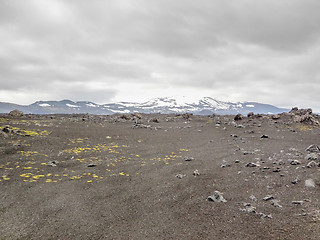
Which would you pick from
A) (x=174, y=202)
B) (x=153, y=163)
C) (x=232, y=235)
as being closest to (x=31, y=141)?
(x=153, y=163)

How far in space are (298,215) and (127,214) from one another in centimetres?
738

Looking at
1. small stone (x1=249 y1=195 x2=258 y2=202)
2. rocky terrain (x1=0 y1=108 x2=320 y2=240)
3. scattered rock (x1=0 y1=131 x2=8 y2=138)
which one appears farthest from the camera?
scattered rock (x1=0 y1=131 x2=8 y2=138)

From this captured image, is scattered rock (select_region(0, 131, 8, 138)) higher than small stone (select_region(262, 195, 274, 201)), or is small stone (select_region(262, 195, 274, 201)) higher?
scattered rock (select_region(0, 131, 8, 138))

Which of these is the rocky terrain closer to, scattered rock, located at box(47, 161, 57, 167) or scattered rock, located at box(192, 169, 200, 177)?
scattered rock, located at box(192, 169, 200, 177)

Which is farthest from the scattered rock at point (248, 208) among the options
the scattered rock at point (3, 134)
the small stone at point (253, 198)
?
the scattered rock at point (3, 134)

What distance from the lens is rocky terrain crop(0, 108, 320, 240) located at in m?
8.10

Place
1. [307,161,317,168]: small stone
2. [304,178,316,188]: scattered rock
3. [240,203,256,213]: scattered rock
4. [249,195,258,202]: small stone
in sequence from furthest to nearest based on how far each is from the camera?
[307,161,317,168]: small stone
[304,178,316,188]: scattered rock
[249,195,258,202]: small stone
[240,203,256,213]: scattered rock

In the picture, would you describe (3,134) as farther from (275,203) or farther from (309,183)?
(309,183)

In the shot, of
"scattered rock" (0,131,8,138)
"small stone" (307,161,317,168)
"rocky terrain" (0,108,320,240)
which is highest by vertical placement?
"scattered rock" (0,131,8,138)

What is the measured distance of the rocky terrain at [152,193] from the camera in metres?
8.10

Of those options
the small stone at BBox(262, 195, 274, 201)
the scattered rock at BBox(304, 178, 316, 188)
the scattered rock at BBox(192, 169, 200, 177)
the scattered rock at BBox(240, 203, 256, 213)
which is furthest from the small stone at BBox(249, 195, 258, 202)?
the scattered rock at BBox(192, 169, 200, 177)

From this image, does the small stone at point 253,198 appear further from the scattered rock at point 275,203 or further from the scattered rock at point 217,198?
the scattered rock at point 217,198

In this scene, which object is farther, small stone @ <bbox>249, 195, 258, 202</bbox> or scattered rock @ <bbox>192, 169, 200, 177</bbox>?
scattered rock @ <bbox>192, 169, 200, 177</bbox>

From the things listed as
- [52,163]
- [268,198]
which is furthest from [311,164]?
[52,163]
